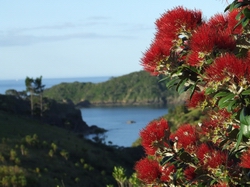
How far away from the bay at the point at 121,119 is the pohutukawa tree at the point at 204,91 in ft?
232

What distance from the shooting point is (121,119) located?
12150 centimetres

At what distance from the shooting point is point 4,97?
69.5m

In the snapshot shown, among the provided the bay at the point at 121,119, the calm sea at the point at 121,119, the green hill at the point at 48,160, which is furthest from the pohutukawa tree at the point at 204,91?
the calm sea at the point at 121,119

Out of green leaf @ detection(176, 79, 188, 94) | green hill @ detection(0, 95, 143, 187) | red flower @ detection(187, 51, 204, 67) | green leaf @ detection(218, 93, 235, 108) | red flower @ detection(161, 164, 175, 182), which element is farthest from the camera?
green hill @ detection(0, 95, 143, 187)

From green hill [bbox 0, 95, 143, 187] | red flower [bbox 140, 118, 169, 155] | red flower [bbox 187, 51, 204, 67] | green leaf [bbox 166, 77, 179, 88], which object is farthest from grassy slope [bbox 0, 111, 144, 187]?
red flower [bbox 187, 51, 204, 67]

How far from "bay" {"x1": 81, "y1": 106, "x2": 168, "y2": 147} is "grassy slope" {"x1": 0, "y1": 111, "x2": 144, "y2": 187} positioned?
96.7 feet

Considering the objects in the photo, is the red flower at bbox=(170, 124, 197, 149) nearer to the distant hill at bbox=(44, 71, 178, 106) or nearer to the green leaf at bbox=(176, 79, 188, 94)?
the green leaf at bbox=(176, 79, 188, 94)

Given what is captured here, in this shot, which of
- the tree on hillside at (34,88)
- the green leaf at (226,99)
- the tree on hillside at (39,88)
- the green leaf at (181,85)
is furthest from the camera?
the tree on hillside at (39,88)

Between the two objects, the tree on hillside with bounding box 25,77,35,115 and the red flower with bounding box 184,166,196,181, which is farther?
the tree on hillside with bounding box 25,77,35,115

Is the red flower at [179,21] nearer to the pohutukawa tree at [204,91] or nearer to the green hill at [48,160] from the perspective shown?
the pohutukawa tree at [204,91]

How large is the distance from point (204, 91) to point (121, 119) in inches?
4658

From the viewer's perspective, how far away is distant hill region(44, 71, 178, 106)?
156 metres

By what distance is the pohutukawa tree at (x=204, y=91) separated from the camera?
269 cm

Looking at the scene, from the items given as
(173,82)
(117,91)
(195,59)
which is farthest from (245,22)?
(117,91)
